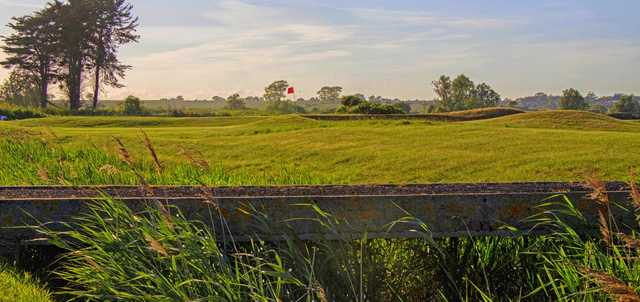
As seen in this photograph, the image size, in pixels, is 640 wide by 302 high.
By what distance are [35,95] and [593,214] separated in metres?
67.5

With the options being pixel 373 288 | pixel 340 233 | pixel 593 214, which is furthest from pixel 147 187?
pixel 593 214

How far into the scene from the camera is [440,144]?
46.0 ft

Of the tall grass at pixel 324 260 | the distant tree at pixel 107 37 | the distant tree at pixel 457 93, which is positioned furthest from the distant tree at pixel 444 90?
the tall grass at pixel 324 260

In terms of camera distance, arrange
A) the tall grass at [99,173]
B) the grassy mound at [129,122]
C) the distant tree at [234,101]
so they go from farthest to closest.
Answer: the distant tree at [234,101]
the grassy mound at [129,122]
the tall grass at [99,173]

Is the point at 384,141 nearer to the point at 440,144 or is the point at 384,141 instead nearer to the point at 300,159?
the point at 440,144

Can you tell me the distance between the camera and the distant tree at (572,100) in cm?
8575

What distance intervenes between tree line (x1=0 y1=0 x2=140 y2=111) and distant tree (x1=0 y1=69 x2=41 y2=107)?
0.26 meters

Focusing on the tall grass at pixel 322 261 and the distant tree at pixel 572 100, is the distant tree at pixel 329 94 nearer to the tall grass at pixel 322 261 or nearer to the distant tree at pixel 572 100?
the distant tree at pixel 572 100

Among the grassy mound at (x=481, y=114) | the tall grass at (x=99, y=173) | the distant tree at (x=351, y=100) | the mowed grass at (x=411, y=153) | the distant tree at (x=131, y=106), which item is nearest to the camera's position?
the tall grass at (x=99, y=173)

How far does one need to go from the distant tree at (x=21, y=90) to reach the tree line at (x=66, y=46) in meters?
0.26

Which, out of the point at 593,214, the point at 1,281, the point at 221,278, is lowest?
the point at 1,281

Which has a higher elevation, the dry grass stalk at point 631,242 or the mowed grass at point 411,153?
the dry grass stalk at point 631,242

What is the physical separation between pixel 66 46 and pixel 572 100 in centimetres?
6590

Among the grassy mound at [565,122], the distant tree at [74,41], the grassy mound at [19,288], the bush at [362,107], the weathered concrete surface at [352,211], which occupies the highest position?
the distant tree at [74,41]
